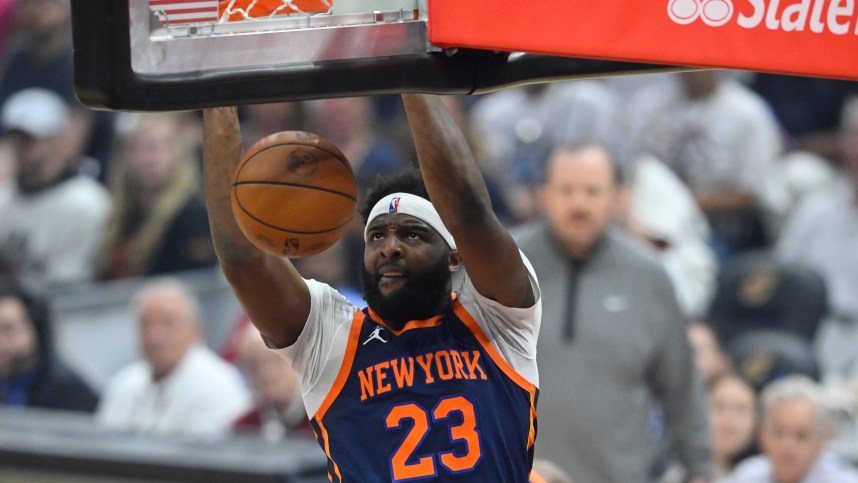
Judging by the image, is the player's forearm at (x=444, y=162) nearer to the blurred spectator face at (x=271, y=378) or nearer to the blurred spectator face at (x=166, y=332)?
the blurred spectator face at (x=271, y=378)

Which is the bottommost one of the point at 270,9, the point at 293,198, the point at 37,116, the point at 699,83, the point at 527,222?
the point at 527,222

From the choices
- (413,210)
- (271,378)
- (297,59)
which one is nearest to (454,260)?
(413,210)

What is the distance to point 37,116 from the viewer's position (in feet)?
33.5

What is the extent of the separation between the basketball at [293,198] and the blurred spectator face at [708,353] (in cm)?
393

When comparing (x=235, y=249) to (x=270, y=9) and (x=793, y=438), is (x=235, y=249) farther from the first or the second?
(x=793, y=438)

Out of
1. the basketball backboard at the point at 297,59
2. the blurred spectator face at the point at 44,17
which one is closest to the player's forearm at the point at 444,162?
the basketball backboard at the point at 297,59

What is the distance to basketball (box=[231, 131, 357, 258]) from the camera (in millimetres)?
4012

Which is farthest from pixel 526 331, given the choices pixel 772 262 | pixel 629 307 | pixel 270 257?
pixel 772 262

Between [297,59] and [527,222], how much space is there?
5468 millimetres

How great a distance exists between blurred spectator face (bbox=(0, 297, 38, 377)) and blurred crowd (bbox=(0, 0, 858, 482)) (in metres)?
0.01

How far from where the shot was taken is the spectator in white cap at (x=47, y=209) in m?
9.81

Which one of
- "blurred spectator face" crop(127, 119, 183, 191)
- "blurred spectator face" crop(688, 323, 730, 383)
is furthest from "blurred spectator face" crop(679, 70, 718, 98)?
"blurred spectator face" crop(127, 119, 183, 191)

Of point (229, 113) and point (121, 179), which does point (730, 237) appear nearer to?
point (121, 179)

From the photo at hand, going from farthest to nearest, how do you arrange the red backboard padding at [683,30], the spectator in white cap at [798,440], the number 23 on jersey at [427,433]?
the spectator in white cap at [798,440] < the number 23 on jersey at [427,433] < the red backboard padding at [683,30]
